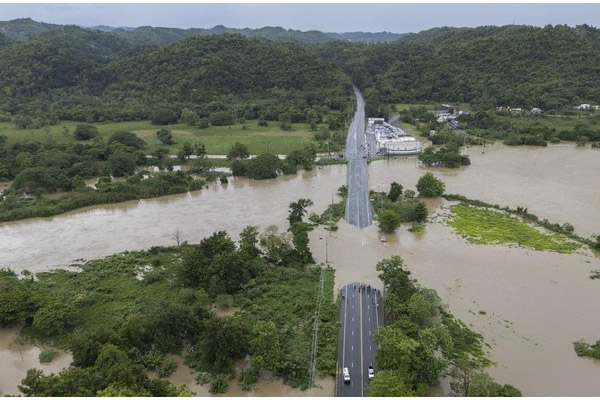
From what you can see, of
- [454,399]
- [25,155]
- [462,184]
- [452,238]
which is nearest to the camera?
[454,399]

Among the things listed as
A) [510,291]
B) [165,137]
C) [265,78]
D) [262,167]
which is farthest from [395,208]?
[265,78]

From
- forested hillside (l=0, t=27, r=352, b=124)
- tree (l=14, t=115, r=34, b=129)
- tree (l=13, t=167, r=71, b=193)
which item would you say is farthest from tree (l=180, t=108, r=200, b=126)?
tree (l=13, t=167, r=71, b=193)

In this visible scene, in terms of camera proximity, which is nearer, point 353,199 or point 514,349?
point 514,349

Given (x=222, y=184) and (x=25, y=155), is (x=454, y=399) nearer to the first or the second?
(x=222, y=184)

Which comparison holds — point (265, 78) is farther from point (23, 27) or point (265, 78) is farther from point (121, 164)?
point (23, 27)

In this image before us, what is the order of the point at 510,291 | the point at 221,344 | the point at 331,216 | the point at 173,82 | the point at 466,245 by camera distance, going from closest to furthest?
1. the point at 221,344
2. the point at 510,291
3. the point at 466,245
4. the point at 331,216
5. the point at 173,82

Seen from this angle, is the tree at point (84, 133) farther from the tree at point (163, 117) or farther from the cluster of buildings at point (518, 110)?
the cluster of buildings at point (518, 110)

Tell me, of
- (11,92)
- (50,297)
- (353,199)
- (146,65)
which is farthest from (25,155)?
Result: (146,65)
